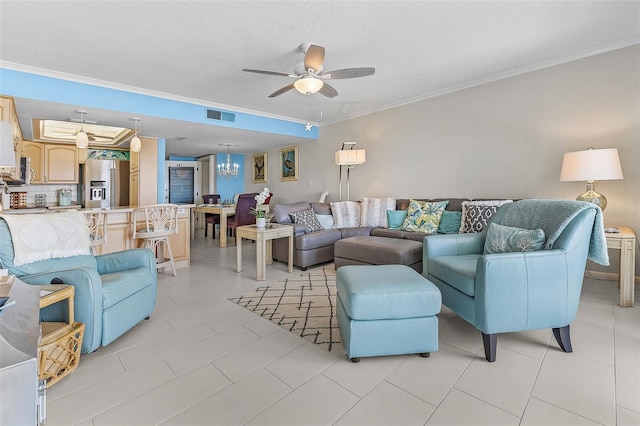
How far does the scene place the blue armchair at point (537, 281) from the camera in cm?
174

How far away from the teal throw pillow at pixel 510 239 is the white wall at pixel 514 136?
5.35 feet

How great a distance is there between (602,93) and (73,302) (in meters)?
4.88

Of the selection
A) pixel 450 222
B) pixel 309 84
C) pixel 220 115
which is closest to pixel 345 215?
pixel 450 222

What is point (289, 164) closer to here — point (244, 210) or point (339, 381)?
point (244, 210)

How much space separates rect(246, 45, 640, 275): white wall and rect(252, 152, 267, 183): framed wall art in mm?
2807

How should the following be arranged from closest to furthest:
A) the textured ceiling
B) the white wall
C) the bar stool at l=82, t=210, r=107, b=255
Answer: the textured ceiling < the white wall < the bar stool at l=82, t=210, r=107, b=255

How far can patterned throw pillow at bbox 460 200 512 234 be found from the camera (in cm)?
336

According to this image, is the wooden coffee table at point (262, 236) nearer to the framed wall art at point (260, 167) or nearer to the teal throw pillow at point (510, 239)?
the teal throw pillow at point (510, 239)

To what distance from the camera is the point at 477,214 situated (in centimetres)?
342

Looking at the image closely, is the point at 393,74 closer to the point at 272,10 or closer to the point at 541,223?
the point at 272,10

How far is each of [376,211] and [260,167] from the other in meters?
4.18

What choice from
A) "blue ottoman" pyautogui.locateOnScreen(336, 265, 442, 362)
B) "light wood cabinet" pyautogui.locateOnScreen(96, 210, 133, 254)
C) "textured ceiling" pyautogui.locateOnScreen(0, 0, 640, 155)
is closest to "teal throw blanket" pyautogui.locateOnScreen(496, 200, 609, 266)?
Answer: "blue ottoman" pyautogui.locateOnScreen(336, 265, 442, 362)

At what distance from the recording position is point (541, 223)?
2143mm

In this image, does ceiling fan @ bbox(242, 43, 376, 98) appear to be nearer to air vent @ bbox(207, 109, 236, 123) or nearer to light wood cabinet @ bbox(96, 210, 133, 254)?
air vent @ bbox(207, 109, 236, 123)
